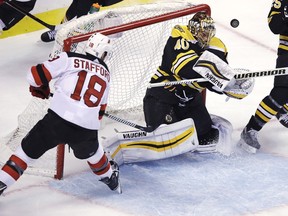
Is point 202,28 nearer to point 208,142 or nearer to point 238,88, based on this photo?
point 238,88

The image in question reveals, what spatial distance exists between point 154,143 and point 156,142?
0.03 ft

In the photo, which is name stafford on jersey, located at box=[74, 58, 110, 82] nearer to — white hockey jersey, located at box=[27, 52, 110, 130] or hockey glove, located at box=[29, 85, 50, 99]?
white hockey jersey, located at box=[27, 52, 110, 130]

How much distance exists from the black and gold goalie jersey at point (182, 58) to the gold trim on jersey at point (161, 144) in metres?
0.21

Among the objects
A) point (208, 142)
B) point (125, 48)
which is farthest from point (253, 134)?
point (125, 48)

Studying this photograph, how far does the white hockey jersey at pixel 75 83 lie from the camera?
3.32m

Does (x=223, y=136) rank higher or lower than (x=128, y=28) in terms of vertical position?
lower

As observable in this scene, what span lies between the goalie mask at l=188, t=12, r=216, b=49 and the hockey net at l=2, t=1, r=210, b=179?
0.19 metres

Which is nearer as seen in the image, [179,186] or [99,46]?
[99,46]

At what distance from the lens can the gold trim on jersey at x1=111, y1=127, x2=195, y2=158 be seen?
3842mm

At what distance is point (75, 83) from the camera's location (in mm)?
3348

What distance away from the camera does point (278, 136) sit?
4.23 metres

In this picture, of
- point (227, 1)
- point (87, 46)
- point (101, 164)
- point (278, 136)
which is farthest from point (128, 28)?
point (227, 1)

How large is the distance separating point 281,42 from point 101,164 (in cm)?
111

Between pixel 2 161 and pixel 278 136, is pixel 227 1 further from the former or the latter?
pixel 2 161
